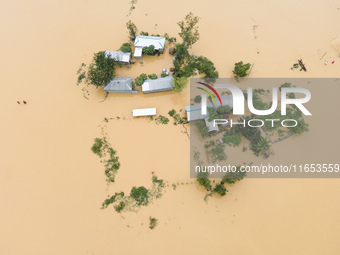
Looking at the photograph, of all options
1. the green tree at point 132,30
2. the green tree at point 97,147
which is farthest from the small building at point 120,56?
the green tree at point 97,147

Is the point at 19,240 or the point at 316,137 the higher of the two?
the point at 316,137

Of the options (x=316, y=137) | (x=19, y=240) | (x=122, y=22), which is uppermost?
(x=122, y=22)

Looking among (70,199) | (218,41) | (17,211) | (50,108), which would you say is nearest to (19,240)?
(17,211)

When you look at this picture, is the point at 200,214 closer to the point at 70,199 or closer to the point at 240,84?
the point at 70,199

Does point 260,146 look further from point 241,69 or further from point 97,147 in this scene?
point 97,147

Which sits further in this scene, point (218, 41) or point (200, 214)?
point (218, 41)

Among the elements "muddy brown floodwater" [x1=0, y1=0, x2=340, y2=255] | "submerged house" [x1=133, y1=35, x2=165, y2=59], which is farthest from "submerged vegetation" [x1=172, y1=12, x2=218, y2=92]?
"submerged house" [x1=133, y1=35, x2=165, y2=59]

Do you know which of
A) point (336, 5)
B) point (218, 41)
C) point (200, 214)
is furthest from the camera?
point (336, 5)
